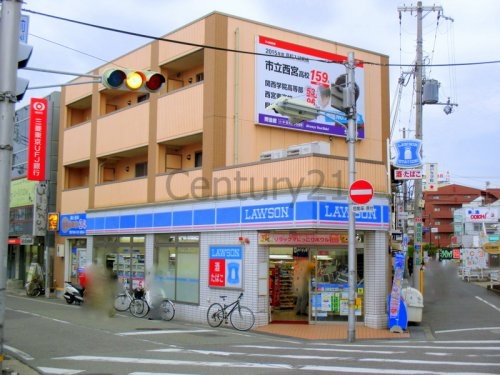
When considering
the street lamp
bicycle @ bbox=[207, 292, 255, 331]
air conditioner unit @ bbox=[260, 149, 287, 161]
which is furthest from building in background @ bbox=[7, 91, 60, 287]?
the street lamp

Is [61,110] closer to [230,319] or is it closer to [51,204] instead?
[51,204]

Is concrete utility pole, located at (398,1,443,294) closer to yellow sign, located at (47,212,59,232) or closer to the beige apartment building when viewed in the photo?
the beige apartment building

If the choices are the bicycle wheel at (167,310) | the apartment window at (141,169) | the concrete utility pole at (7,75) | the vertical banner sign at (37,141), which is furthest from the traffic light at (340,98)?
the vertical banner sign at (37,141)

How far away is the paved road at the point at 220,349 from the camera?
33.6 feet

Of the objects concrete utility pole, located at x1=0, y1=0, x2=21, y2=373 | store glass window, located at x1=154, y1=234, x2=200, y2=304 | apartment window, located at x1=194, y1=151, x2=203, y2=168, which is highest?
apartment window, located at x1=194, y1=151, x2=203, y2=168

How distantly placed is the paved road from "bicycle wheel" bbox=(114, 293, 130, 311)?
3.30 feet

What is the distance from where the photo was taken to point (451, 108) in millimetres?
29719

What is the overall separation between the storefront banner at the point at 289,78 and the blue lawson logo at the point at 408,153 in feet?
7.31

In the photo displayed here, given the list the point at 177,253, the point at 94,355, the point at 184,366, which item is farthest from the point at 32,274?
the point at 184,366

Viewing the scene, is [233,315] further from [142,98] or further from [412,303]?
[142,98]

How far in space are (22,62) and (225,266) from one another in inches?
433

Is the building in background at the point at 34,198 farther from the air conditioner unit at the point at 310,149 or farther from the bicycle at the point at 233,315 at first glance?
the air conditioner unit at the point at 310,149

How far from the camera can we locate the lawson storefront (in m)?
16.8

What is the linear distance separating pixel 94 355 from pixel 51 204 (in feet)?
68.8
